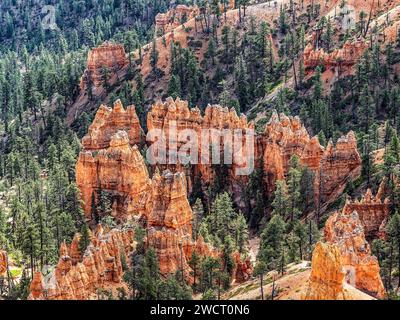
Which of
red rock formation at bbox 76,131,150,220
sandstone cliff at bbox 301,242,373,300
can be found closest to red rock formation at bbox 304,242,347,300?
sandstone cliff at bbox 301,242,373,300

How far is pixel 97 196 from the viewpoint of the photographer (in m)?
101

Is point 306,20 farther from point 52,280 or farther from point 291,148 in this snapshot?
point 52,280

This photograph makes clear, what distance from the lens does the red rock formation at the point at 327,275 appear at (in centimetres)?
4866

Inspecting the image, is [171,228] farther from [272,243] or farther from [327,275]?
[327,275]

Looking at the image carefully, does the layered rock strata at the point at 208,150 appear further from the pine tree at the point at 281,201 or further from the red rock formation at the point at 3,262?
the red rock formation at the point at 3,262

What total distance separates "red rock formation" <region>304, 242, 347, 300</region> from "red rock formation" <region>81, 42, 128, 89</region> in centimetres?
12748

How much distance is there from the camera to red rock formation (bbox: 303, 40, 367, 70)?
454ft

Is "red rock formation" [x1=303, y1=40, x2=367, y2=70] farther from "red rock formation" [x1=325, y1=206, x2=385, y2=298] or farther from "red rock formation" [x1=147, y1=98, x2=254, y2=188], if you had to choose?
"red rock formation" [x1=325, y1=206, x2=385, y2=298]

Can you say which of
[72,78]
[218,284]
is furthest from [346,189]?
[72,78]

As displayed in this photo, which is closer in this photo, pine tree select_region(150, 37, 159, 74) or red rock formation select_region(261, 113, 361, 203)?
red rock formation select_region(261, 113, 361, 203)

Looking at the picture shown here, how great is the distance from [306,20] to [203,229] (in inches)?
3983

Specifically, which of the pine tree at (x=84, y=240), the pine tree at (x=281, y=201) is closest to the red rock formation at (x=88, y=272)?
the pine tree at (x=84, y=240)

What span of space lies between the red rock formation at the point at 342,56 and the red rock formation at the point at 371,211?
64.6m

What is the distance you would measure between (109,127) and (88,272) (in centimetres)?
4987
